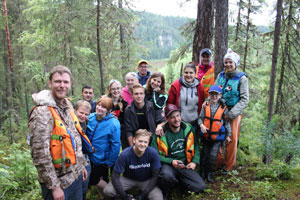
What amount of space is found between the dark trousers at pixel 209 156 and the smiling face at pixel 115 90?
2.19m

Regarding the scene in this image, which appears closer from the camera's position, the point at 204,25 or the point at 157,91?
the point at 157,91

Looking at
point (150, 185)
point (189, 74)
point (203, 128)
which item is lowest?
point (150, 185)

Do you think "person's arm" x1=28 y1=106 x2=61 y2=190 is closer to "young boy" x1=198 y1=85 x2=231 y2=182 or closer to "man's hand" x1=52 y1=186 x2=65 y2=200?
"man's hand" x1=52 y1=186 x2=65 y2=200

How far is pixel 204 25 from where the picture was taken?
5.64 metres

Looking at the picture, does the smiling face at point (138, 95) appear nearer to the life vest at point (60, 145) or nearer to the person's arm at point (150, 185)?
the person's arm at point (150, 185)

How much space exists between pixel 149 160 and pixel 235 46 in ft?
36.2

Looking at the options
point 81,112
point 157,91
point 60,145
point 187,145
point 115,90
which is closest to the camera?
point 60,145

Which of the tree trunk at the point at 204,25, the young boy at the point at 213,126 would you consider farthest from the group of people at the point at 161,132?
the tree trunk at the point at 204,25

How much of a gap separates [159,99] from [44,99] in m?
2.44

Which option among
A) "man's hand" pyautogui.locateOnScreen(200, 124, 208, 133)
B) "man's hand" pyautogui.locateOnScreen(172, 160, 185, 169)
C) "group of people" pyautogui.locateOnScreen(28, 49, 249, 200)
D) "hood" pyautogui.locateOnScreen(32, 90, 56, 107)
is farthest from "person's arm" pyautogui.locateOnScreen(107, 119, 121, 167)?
"man's hand" pyautogui.locateOnScreen(200, 124, 208, 133)

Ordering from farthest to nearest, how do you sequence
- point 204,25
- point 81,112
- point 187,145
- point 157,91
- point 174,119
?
1. point 204,25
2. point 157,91
3. point 187,145
4. point 174,119
5. point 81,112

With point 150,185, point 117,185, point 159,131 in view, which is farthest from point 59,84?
point 150,185

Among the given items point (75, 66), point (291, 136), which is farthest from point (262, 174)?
point (75, 66)

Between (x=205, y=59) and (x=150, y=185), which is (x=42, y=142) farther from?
(x=205, y=59)
